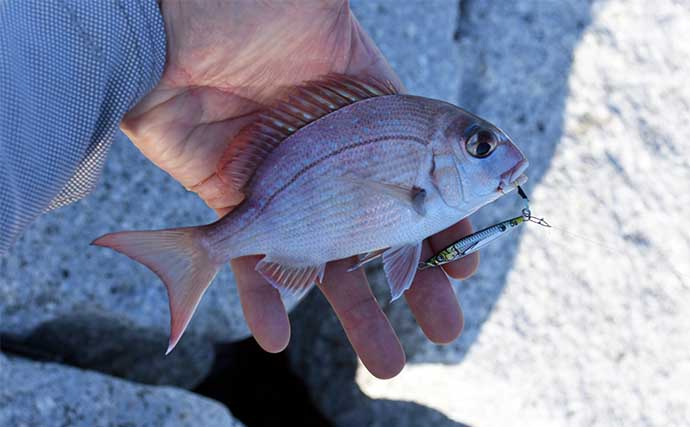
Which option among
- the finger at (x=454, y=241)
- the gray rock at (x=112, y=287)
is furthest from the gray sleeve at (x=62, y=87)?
the finger at (x=454, y=241)

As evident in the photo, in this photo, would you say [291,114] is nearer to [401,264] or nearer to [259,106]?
[259,106]

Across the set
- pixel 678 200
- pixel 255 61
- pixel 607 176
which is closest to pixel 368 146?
pixel 255 61

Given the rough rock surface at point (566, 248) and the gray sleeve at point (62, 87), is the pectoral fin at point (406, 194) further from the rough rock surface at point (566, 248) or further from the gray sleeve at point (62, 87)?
the rough rock surface at point (566, 248)

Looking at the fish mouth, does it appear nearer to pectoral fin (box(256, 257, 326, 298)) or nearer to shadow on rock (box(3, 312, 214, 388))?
pectoral fin (box(256, 257, 326, 298))

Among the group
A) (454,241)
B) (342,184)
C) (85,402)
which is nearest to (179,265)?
(342,184)

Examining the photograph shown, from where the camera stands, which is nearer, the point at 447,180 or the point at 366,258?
the point at 447,180
